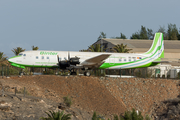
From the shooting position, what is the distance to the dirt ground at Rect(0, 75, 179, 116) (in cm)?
2983

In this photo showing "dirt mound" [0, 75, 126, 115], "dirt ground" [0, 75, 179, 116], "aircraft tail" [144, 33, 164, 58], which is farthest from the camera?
"aircraft tail" [144, 33, 164, 58]

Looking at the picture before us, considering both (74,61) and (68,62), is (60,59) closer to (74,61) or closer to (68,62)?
(68,62)

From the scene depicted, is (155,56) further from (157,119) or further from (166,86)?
(157,119)

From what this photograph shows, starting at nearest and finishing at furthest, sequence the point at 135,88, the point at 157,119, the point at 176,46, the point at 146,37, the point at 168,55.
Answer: the point at 157,119
the point at 135,88
the point at 168,55
the point at 176,46
the point at 146,37

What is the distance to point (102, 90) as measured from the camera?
33.3 metres

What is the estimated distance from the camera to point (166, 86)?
3831 centimetres

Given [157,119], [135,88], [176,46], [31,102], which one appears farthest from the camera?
[176,46]

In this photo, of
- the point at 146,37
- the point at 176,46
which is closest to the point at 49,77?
the point at 176,46

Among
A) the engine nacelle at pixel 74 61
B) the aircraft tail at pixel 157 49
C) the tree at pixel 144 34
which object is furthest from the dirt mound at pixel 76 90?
the tree at pixel 144 34

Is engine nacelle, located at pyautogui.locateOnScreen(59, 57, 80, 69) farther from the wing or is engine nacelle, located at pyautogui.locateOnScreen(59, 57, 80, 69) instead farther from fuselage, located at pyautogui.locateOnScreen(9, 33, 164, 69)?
the wing

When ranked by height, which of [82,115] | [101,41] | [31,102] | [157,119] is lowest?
[157,119]

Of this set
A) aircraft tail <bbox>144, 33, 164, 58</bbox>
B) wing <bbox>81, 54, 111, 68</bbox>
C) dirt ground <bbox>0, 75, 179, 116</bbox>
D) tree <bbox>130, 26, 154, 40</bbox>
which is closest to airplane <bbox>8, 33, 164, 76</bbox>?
wing <bbox>81, 54, 111, 68</bbox>

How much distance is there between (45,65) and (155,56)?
2070cm

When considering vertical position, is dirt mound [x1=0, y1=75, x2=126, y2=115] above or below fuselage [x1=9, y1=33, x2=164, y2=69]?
below
